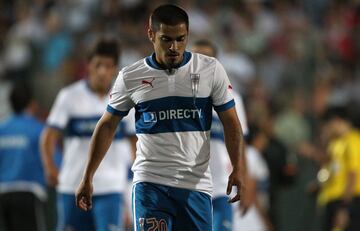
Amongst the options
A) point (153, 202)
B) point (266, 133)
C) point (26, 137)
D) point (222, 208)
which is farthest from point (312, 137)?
point (153, 202)

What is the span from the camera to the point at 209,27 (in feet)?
53.8

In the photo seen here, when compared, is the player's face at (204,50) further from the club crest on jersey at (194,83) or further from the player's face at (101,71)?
the club crest on jersey at (194,83)

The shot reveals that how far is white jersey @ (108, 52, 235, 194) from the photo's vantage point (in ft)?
22.3

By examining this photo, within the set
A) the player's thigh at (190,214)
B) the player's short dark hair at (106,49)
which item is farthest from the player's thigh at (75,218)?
the player's thigh at (190,214)

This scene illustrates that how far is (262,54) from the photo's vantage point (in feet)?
52.7

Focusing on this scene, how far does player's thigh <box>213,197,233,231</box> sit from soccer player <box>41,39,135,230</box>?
109cm

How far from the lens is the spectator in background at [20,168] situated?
11523 millimetres

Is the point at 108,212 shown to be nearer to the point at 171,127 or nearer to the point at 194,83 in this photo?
the point at 171,127

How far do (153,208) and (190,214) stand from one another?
263 mm

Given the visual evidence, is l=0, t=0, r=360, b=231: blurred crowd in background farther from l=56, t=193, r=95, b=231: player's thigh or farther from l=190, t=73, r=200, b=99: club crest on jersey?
l=190, t=73, r=200, b=99: club crest on jersey

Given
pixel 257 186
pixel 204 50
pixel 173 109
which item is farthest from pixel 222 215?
pixel 257 186

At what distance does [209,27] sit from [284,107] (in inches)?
81.7

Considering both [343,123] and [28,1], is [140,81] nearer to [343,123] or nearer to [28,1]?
[343,123]

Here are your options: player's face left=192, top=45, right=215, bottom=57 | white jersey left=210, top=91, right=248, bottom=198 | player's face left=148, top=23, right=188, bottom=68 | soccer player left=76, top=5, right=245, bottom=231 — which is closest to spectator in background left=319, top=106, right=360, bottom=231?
white jersey left=210, top=91, right=248, bottom=198
